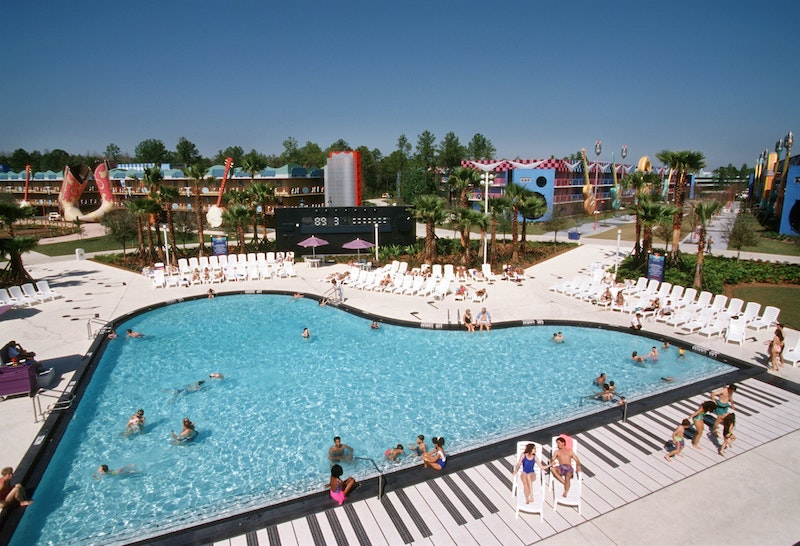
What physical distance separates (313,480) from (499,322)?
9.56 m

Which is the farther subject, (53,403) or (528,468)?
(53,403)

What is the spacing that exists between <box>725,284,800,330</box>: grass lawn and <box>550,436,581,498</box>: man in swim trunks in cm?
1298

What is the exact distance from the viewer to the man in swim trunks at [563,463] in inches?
295

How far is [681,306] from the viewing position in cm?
1678

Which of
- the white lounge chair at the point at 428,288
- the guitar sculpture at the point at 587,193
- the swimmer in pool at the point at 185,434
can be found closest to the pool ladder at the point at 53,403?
the swimmer in pool at the point at 185,434

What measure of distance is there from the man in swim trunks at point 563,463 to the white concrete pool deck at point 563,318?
689mm

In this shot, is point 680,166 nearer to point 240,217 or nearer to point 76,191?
point 240,217

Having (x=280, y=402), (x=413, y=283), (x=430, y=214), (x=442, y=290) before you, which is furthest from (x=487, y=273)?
(x=280, y=402)

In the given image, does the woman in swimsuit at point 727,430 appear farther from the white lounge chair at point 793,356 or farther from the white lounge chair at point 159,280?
the white lounge chair at point 159,280

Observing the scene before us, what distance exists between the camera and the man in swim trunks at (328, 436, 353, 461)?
9117 mm

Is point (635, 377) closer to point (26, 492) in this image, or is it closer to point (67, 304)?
point (26, 492)

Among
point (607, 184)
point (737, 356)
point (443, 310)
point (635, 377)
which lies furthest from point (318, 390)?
point (607, 184)

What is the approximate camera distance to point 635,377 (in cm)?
1259

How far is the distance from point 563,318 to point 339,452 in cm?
1069
